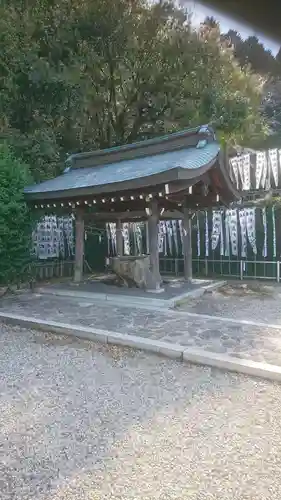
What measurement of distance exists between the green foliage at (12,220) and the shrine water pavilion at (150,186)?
0.47m

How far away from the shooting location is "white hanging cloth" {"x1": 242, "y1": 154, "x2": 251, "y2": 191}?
13.0 metres

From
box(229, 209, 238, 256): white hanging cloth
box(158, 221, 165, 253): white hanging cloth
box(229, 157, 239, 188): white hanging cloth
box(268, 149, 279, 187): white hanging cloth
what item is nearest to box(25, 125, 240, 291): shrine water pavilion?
box(229, 209, 238, 256): white hanging cloth

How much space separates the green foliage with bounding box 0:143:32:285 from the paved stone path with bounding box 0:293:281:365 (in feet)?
3.14

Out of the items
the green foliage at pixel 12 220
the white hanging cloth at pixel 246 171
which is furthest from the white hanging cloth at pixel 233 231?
the green foliage at pixel 12 220

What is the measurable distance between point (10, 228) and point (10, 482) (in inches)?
276

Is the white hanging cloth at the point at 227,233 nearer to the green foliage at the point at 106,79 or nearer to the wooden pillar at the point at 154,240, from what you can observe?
the wooden pillar at the point at 154,240

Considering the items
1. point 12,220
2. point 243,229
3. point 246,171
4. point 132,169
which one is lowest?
point 243,229

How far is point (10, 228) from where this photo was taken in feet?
28.6

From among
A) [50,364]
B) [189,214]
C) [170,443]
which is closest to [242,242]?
[189,214]

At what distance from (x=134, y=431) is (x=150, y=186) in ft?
18.2

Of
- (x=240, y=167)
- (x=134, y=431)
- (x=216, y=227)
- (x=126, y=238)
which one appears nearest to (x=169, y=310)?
(x=134, y=431)

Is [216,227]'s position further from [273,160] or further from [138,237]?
[138,237]

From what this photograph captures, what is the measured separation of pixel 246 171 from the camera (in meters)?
13.1

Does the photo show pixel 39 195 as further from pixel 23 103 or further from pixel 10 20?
pixel 10 20
